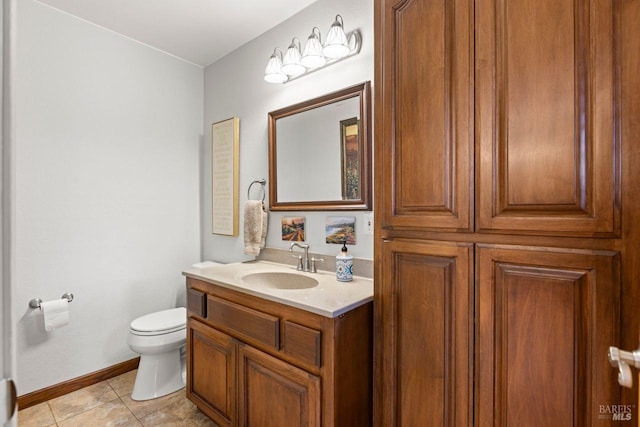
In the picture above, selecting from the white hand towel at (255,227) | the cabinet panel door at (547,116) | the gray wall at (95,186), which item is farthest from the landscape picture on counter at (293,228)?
the cabinet panel door at (547,116)

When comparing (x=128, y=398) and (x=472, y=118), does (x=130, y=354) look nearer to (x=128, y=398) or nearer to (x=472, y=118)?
→ (x=128, y=398)

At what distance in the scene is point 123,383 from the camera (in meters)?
2.28

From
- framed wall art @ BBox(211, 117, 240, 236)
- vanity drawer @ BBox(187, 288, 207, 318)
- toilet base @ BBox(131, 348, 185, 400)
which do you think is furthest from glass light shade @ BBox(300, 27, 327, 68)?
toilet base @ BBox(131, 348, 185, 400)

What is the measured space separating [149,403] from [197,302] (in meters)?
0.85

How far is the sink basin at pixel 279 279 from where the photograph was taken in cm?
186

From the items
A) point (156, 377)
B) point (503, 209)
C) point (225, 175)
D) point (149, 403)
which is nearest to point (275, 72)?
point (225, 175)

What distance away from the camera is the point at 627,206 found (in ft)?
2.49

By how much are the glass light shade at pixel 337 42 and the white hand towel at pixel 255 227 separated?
1.09 m

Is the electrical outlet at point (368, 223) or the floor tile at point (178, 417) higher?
the electrical outlet at point (368, 223)

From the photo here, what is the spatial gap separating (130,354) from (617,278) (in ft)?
9.75

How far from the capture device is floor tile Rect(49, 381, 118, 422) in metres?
1.94

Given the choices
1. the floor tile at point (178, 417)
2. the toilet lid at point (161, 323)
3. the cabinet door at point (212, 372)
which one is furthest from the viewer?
the toilet lid at point (161, 323)

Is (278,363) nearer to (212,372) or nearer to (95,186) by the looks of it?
(212,372)

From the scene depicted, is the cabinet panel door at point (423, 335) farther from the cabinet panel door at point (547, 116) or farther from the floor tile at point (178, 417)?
the floor tile at point (178, 417)
